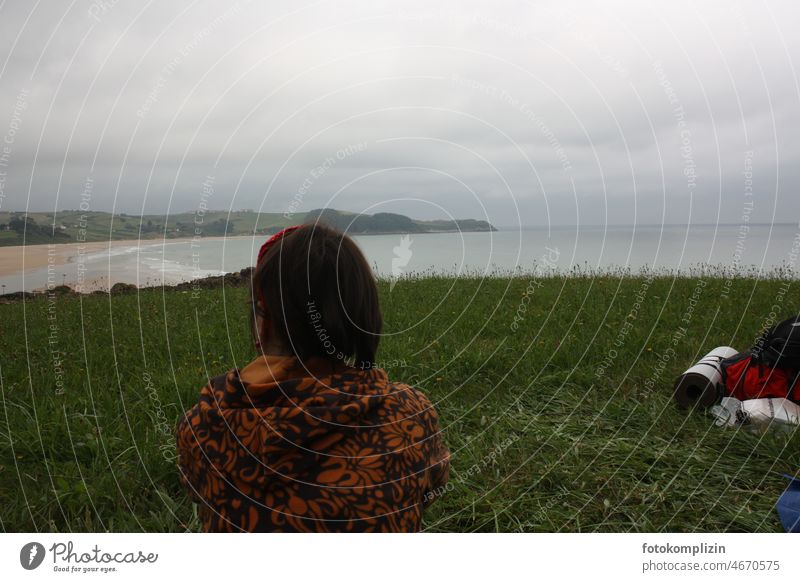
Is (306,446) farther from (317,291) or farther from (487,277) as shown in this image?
(487,277)

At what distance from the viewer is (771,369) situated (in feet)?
13.0

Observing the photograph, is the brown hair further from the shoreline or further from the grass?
the shoreline

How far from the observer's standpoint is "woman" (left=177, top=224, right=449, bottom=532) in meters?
1.83

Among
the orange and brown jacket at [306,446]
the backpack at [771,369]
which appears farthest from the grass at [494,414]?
the orange and brown jacket at [306,446]

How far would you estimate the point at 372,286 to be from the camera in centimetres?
201

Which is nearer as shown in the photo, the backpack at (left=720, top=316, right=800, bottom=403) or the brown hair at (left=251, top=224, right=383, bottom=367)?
the brown hair at (left=251, top=224, right=383, bottom=367)

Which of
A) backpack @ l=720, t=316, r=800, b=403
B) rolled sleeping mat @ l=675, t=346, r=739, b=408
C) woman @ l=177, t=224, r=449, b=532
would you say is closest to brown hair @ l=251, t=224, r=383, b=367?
woman @ l=177, t=224, r=449, b=532

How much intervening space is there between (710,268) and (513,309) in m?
4.76

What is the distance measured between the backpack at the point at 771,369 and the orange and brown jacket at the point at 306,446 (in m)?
3.05

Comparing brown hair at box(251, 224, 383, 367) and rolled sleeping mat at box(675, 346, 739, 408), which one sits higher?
brown hair at box(251, 224, 383, 367)

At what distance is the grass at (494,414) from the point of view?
313 cm

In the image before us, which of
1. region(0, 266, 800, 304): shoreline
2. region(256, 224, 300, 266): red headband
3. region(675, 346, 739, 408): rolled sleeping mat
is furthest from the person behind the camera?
region(0, 266, 800, 304): shoreline

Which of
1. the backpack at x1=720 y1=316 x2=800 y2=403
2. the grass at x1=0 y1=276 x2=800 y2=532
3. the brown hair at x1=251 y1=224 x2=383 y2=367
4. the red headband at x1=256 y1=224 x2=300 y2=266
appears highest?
the red headband at x1=256 y1=224 x2=300 y2=266
